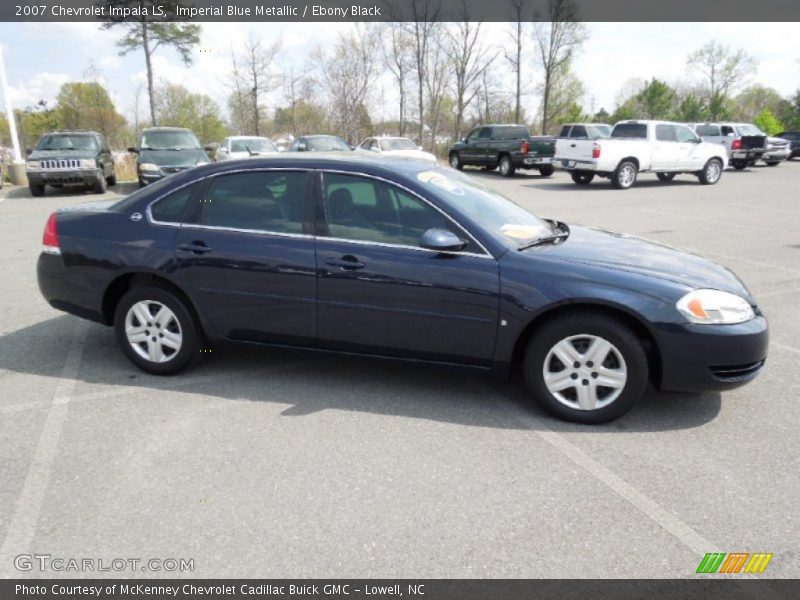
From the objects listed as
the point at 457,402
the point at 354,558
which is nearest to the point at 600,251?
the point at 457,402

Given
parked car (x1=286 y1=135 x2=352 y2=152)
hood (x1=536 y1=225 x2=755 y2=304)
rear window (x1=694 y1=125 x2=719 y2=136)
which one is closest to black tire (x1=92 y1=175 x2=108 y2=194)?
parked car (x1=286 y1=135 x2=352 y2=152)

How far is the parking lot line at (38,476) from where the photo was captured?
8.54 feet

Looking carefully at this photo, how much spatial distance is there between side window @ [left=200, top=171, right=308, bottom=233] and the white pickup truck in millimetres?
15570

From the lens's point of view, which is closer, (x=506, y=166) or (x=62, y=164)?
(x=62, y=164)

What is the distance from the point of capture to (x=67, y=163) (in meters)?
15.9

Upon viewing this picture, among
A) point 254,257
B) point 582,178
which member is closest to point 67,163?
point 254,257

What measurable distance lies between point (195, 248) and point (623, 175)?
16.9 m

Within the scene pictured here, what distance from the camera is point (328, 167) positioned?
4098 millimetres

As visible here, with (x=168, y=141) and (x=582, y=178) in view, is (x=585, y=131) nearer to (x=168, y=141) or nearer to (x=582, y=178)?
(x=582, y=178)

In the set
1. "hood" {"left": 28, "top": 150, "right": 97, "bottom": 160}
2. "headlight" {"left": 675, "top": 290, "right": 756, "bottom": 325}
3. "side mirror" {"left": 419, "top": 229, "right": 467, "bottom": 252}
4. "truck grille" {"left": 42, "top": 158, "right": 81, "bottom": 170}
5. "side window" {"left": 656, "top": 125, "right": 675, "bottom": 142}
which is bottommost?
"headlight" {"left": 675, "top": 290, "right": 756, "bottom": 325}

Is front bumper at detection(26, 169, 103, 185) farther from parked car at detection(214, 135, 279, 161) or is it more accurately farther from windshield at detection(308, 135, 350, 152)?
windshield at detection(308, 135, 350, 152)

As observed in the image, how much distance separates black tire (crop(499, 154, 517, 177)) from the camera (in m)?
22.8

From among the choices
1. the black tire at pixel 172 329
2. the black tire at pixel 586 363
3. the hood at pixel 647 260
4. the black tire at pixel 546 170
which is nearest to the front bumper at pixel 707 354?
the black tire at pixel 586 363
